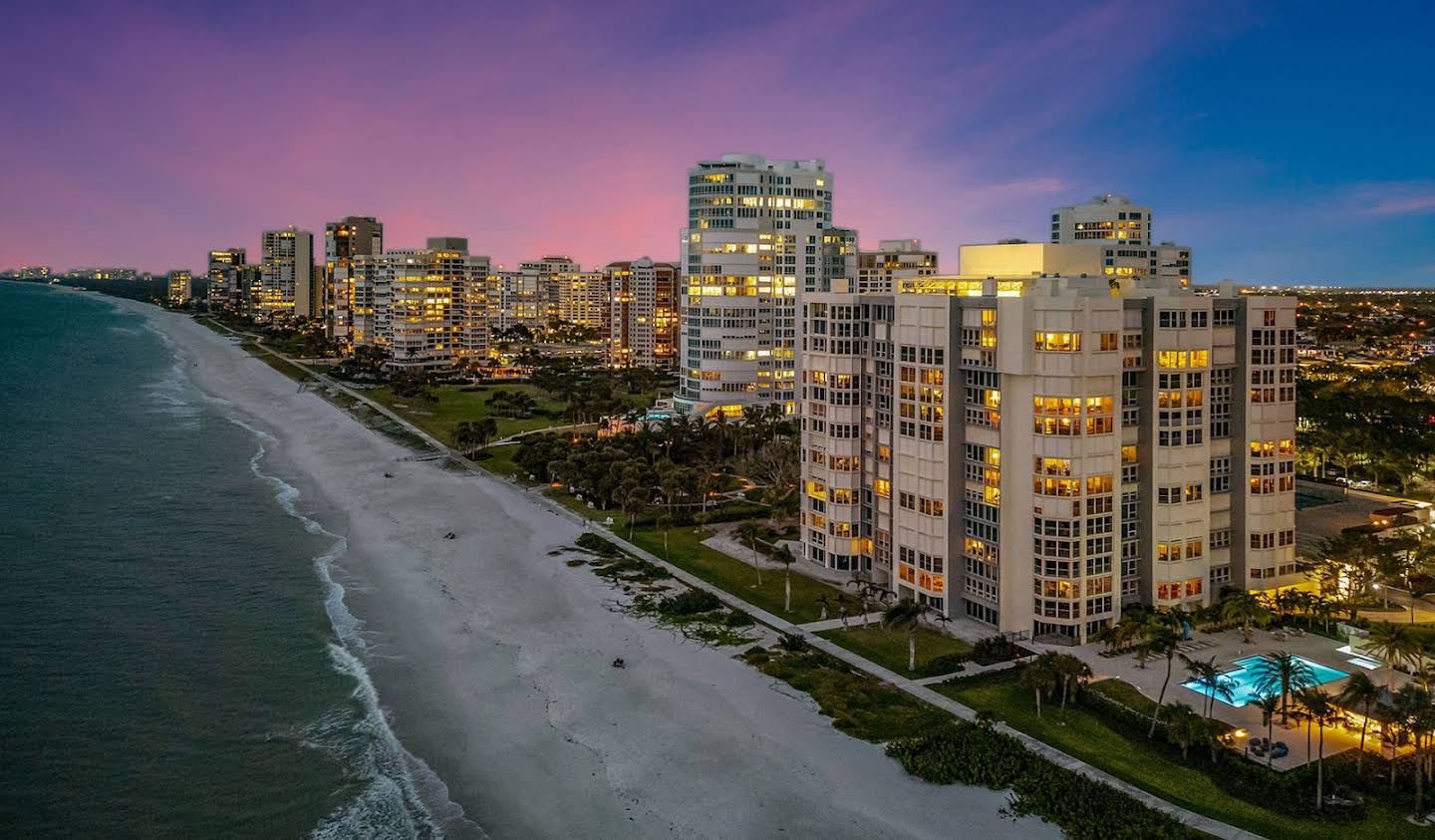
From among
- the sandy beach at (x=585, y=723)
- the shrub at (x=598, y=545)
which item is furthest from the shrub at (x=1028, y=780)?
the shrub at (x=598, y=545)

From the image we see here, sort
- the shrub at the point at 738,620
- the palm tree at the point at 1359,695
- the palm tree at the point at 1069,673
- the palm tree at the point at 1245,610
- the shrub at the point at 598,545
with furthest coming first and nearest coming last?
the shrub at the point at 598,545, the shrub at the point at 738,620, the palm tree at the point at 1245,610, the palm tree at the point at 1069,673, the palm tree at the point at 1359,695

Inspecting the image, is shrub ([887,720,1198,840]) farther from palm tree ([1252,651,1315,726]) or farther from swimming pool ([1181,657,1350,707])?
swimming pool ([1181,657,1350,707])

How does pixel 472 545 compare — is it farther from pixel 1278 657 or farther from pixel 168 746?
pixel 1278 657

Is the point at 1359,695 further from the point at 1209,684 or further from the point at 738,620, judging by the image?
the point at 738,620

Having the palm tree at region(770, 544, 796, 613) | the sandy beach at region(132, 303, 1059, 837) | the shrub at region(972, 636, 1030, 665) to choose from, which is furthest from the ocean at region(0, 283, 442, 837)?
Result: the shrub at region(972, 636, 1030, 665)

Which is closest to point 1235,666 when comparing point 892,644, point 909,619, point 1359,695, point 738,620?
point 1359,695

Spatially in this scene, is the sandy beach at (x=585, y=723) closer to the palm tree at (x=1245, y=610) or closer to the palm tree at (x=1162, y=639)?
the palm tree at (x=1162, y=639)

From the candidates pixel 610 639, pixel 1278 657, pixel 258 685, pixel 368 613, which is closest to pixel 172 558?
pixel 368 613
